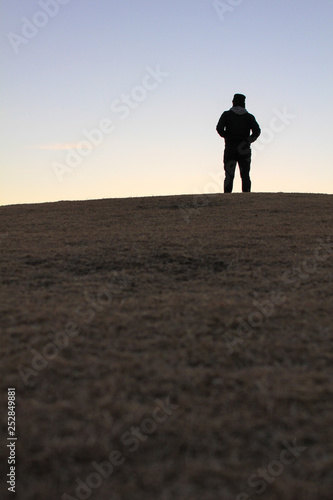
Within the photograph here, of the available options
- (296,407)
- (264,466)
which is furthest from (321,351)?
(264,466)

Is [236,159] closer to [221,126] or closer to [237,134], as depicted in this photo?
[237,134]

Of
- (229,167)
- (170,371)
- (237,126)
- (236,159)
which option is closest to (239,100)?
(237,126)

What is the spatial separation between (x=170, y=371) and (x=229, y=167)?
8744 mm

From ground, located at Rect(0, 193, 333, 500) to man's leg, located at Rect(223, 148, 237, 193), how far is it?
210 inches

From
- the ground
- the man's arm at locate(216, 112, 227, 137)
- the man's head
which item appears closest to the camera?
the ground

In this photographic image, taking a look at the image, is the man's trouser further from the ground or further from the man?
the ground

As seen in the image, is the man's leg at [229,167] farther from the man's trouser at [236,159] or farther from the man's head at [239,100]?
the man's head at [239,100]

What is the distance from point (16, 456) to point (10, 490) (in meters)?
0.21

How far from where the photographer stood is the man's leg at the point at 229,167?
11391 mm

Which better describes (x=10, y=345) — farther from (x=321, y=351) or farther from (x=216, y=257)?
(x=216, y=257)

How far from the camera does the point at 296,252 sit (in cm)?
619

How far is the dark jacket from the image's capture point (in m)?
11.3

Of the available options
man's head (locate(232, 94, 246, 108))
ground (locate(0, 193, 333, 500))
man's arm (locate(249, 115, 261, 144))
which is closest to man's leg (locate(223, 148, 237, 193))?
man's arm (locate(249, 115, 261, 144))

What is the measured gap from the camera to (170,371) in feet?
10.7
